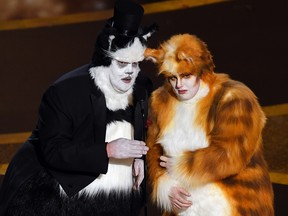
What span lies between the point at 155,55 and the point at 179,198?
525 millimetres

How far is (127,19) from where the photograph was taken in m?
2.71

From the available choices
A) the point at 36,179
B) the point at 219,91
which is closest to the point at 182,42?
the point at 219,91

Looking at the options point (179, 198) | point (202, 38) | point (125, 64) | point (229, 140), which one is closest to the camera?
point (229, 140)

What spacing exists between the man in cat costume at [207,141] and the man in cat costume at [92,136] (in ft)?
0.52

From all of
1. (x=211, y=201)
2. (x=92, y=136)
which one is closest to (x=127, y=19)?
(x=92, y=136)

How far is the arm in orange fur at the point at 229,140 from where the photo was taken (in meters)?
2.54

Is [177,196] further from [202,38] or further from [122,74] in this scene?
[202,38]

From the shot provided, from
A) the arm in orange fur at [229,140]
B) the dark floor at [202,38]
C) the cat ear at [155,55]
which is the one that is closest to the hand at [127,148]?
the arm in orange fur at [229,140]

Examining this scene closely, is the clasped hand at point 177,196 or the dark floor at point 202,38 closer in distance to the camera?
the clasped hand at point 177,196

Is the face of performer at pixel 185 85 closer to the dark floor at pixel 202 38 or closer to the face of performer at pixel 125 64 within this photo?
the face of performer at pixel 125 64

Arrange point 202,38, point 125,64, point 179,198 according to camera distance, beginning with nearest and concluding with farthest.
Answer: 1. point 179,198
2. point 125,64
3. point 202,38

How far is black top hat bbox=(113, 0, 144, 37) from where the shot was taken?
272 cm

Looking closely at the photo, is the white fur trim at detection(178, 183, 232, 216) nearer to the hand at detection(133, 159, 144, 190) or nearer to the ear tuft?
the hand at detection(133, 159, 144, 190)

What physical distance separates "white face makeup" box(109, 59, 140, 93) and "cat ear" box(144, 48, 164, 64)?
0.07m
